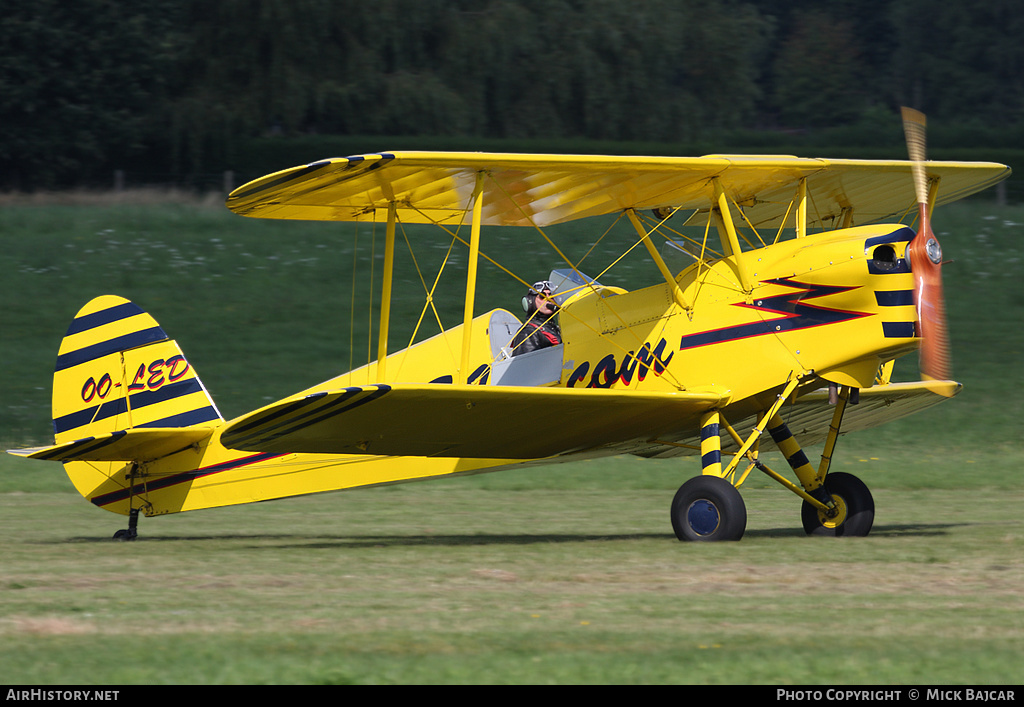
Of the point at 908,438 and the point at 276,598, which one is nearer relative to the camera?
the point at 276,598

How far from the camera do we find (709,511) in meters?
9.28

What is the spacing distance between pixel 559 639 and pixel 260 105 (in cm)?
3579

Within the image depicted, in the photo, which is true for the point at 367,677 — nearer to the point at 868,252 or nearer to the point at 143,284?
the point at 868,252

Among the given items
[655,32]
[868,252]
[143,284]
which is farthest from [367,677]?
[655,32]

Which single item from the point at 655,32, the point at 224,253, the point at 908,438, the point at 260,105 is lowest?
the point at 908,438

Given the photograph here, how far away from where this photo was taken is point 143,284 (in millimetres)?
26906

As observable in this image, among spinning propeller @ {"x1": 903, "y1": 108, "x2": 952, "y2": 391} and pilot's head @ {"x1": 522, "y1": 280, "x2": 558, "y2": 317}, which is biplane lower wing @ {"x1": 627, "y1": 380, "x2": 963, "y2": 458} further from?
pilot's head @ {"x1": 522, "y1": 280, "x2": 558, "y2": 317}

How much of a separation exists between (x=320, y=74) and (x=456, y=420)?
106 feet

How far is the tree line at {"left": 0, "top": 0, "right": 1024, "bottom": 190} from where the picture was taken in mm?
39281

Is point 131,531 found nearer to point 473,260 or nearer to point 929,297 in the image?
point 473,260

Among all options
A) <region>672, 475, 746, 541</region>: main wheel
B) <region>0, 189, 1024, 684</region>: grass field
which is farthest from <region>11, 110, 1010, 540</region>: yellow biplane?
<region>0, 189, 1024, 684</region>: grass field

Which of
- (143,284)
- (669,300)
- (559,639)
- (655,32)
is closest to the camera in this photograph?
(559,639)

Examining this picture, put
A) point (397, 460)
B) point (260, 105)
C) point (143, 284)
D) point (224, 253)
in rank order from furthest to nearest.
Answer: point (260, 105)
point (224, 253)
point (143, 284)
point (397, 460)

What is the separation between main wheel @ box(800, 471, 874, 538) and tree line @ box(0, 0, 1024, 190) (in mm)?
30904
